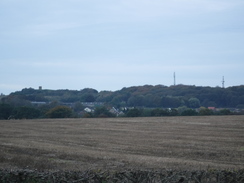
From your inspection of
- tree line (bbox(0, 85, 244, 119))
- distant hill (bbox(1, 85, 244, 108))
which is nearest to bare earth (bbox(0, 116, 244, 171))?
tree line (bbox(0, 85, 244, 119))

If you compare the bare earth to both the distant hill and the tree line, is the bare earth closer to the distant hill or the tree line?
the tree line

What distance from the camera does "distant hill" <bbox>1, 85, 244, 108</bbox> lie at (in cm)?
10194

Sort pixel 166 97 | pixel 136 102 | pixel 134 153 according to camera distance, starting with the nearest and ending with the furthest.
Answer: pixel 134 153
pixel 166 97
pixel 136 102

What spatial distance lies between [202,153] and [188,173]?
10768 mm

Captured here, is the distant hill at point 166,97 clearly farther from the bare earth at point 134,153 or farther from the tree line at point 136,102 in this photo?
the bare earth at point 134,153

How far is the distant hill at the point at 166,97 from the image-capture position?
334ft

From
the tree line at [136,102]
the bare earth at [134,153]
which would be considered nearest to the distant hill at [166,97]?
the tree line at [136,102]

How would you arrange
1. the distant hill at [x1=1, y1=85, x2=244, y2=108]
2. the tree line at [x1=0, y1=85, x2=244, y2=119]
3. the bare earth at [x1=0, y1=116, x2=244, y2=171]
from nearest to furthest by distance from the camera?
the bare earth at [x1=0, y1=116, x2=244, y2=171] → the tree line at [x1=0, y1=85, x2=244, y2=119] → the distant hill at [x1=1, y1=85, x2=244, y2=108]

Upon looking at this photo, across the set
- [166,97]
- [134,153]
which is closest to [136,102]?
[166,97]

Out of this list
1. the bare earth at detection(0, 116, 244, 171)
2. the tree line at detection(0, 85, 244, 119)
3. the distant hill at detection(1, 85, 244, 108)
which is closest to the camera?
the bare earth at detection(0, 116, 244, 171)

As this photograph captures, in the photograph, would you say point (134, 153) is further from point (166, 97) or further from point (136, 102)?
point (136, 102)

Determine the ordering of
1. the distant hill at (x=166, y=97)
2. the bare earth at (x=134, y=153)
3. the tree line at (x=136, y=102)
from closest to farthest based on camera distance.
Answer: the bare earth at (x=134, y=153), the tree line at (x=136, y=102), the distant hill at (x=166, y=97)

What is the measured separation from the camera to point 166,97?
104250 mm

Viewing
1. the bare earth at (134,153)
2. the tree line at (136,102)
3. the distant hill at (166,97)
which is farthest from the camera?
the distant hill at (166,97)
